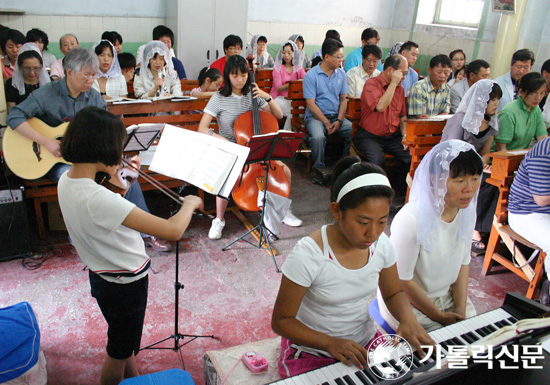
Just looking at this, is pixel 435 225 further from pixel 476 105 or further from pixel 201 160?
pixel 476 105

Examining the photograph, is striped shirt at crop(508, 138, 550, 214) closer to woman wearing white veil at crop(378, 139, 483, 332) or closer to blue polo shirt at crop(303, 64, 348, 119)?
woman wearing white veil at crop(378, 139, 483, 332)

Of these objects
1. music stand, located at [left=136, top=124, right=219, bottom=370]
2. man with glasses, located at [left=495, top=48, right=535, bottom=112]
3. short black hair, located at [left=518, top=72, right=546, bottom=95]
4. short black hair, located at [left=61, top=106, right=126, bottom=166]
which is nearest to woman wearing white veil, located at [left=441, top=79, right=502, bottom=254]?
short black hair, located at [left=518, top=72, right=546, bottom=95]

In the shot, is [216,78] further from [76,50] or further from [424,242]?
[424,242]

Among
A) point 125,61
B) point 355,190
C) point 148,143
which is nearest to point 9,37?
point 125,61

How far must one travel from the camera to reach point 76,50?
9.94 ft

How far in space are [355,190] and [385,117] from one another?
3.35 m

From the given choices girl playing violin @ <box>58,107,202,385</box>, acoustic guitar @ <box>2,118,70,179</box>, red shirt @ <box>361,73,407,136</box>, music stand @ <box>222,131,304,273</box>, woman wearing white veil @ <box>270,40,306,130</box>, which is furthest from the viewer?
woman wearing white veil @ <box>270,40,306,130</box>

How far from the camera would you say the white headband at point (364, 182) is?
1.54 meters

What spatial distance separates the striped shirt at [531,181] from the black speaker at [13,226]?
334cm

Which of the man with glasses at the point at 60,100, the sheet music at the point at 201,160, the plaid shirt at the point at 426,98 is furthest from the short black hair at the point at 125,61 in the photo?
the plaid shirt at the point at 426,98

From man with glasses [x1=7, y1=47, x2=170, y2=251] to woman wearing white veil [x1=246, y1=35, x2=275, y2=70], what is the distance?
4301 millimetres

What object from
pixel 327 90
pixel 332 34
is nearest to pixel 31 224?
pixel 327 90

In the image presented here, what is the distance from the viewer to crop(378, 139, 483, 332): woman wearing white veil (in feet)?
6.27

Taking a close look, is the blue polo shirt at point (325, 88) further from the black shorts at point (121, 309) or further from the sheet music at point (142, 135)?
the black shorts at point (121, 309)
